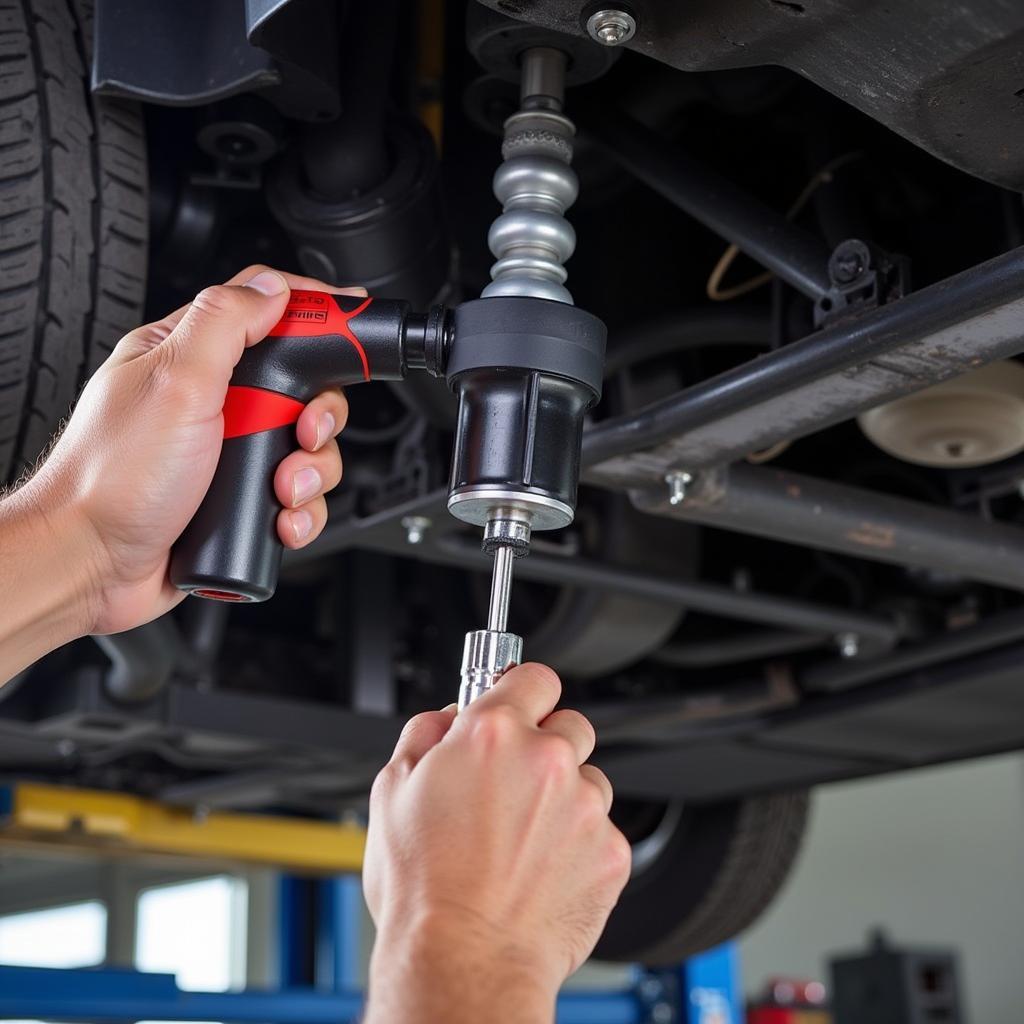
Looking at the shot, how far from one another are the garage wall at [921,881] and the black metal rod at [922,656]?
6984mm

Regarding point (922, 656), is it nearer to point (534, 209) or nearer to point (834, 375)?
point (834, 375)

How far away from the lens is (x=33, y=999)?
7.21 feet

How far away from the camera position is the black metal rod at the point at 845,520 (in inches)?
50.1

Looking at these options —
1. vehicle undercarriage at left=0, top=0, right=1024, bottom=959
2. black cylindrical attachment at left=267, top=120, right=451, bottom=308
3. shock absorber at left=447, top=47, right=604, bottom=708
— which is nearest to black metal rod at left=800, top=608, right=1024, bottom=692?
vehicle undercarriage at left=0, top=0, right=1024, bottom=959

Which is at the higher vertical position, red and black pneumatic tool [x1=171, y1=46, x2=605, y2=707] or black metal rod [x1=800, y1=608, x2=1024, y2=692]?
black metal rod [x1=800, y1=608, x2=1024, y2=692]

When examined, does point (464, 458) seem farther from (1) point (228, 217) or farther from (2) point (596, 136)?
(1) point (228, 217)

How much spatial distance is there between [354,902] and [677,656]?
1752 millimetres

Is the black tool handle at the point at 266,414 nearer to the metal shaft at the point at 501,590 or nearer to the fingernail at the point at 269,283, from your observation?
the fingernail at the point at 269,283

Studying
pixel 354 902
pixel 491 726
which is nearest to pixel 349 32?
pixel 491 726

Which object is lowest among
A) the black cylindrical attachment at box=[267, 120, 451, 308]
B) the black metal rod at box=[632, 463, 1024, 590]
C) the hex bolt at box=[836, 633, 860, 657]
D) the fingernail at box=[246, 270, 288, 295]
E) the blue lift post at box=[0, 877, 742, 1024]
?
the blue lift post at box=[0, 877, 742, 1024]

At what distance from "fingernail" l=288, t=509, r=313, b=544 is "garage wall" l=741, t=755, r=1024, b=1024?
8.16m

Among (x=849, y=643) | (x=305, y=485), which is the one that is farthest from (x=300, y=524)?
(x=849, y=643)

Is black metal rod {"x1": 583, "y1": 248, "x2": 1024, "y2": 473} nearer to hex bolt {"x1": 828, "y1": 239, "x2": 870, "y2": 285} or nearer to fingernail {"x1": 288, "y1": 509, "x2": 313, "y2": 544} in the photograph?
hex bolt {"x1": 828, "y1": 239, "x2": 870, "y2": 285}

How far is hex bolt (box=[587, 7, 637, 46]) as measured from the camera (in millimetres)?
758
